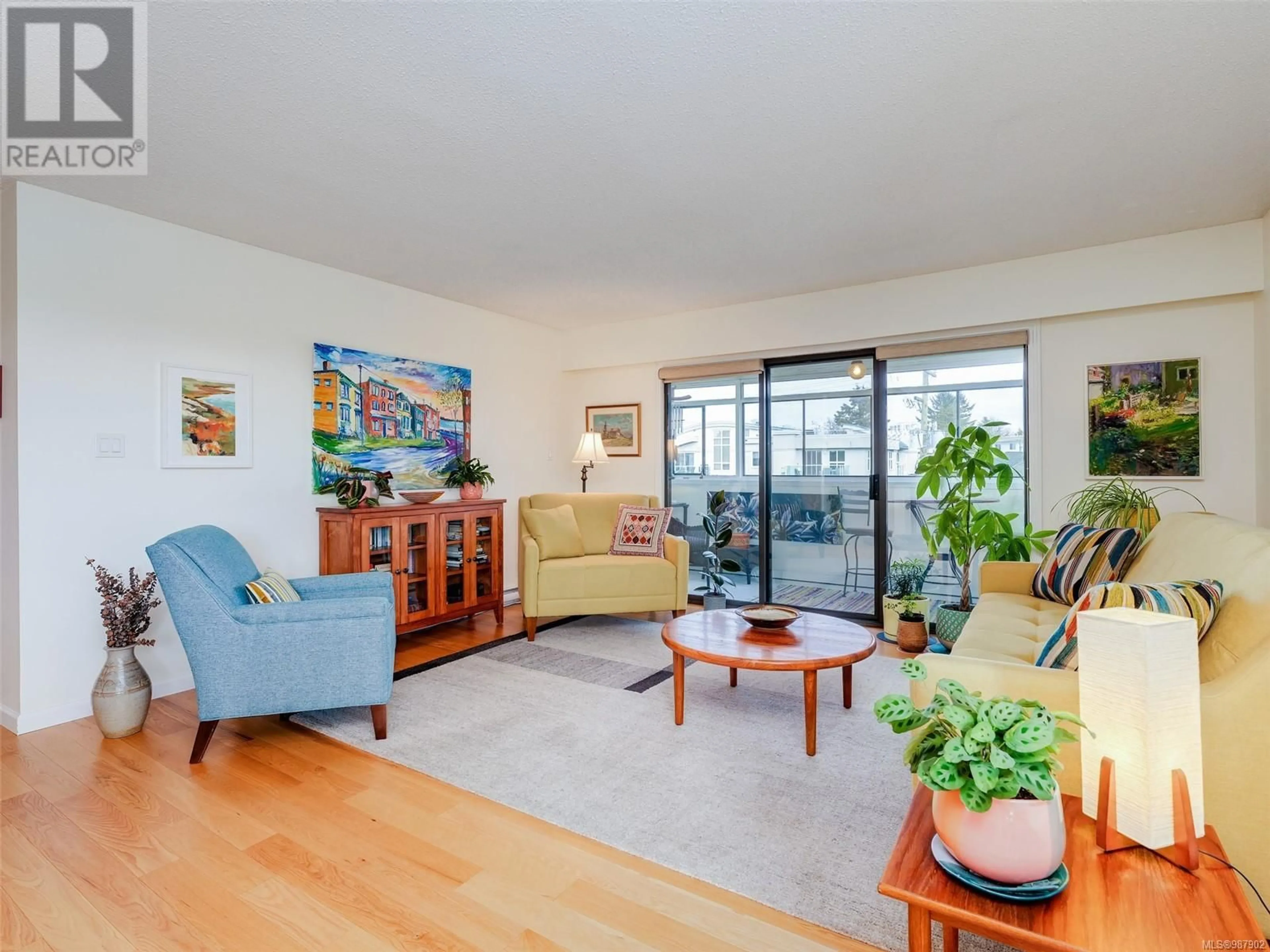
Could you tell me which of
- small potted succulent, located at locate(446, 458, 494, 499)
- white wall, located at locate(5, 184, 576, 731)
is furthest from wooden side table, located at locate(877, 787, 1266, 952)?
small potted succulent, located at locate(446, 458, 494, 499)

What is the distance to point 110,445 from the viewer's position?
309 cm

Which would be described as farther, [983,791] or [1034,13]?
[1034,13]

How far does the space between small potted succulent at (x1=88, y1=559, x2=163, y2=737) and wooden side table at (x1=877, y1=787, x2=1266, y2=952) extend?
3126 mm

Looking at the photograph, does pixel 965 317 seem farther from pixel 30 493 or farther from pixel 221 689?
pixel 30 493

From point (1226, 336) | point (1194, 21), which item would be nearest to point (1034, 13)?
point (1194, 21)

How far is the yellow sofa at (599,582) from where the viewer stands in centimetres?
429

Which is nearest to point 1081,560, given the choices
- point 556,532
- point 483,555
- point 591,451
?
point 556,532

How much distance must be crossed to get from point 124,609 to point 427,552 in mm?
1598

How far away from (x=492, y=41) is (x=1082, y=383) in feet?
12.4

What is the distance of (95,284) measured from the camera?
304 cm

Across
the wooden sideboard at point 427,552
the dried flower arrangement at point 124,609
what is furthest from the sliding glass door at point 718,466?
the dried flower arrangement at point 124,609

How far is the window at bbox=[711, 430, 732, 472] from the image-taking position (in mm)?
5340

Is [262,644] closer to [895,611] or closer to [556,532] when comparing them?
[556,532]

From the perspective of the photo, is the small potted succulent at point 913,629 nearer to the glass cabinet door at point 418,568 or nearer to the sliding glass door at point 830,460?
the sliding glass door at point 830,460
